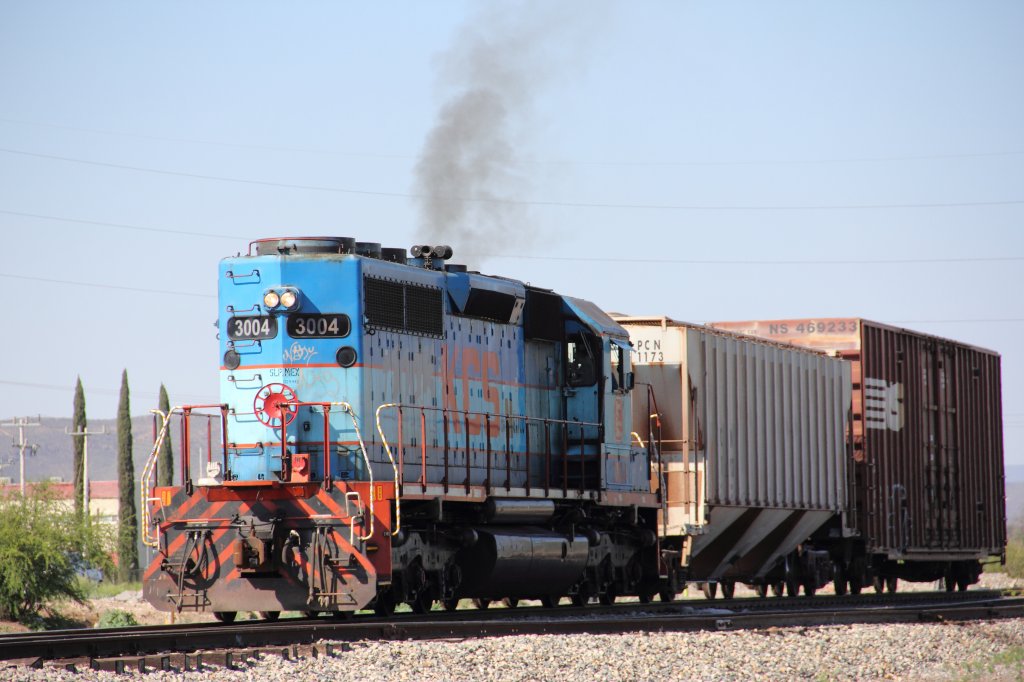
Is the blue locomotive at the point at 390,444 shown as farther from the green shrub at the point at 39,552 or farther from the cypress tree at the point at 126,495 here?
the cypress tree at the point at 126,495

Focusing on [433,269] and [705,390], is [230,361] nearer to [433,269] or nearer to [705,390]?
[433,269]

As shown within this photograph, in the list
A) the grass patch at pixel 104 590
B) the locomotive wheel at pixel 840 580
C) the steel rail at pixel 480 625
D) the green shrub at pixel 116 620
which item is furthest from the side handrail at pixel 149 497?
the grass patch at pixel 104 590

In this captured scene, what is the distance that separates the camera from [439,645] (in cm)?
1205

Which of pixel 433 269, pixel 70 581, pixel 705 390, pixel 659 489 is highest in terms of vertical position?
pixel 433 269

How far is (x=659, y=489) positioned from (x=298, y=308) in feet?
22.6

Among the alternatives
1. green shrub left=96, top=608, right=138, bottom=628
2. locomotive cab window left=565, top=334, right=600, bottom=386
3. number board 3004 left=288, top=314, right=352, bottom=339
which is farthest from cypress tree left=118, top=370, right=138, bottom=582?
number board 3004 left=288, top=314, right=352, bottom=339

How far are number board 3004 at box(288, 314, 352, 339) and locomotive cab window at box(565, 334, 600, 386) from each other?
419 centimetres

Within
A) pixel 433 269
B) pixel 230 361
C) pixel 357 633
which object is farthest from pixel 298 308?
pixel 357 633

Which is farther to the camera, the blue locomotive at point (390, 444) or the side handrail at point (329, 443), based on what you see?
the blue locomotive at point (390, 444)

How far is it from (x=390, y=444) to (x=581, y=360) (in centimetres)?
371

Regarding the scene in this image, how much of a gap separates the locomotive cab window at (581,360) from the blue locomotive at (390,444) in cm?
2

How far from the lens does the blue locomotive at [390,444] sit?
13.8 metres

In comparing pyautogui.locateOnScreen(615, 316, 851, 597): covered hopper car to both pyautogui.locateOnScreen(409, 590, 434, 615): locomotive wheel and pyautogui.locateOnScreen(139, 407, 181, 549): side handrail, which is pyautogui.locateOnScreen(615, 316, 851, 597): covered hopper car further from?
pyautogui.locateOnScreen(139, 407, 181, 549): side handrail

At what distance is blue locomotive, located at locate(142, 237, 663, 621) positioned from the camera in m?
13.8
